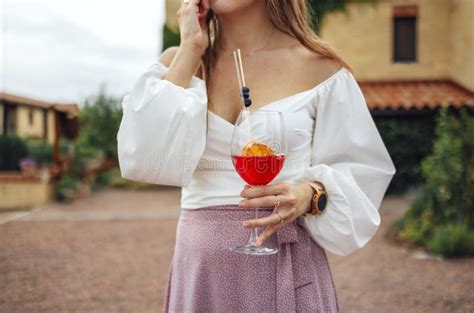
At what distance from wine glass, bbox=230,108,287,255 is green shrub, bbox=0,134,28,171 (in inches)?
624

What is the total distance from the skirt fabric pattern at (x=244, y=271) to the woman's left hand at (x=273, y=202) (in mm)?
142

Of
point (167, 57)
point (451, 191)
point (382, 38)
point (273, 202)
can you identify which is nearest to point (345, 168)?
point (273, 202)

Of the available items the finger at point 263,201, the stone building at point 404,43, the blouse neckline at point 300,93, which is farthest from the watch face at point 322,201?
the stone building at point 404,43

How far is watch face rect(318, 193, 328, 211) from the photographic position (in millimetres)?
1870

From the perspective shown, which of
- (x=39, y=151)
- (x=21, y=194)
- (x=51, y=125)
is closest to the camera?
(x=21, y=194)

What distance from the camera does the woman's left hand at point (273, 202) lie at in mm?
1668

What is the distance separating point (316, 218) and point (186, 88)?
1.93ft

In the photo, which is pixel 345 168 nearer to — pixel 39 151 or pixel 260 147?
pixel 260 147

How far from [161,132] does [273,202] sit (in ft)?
1.33

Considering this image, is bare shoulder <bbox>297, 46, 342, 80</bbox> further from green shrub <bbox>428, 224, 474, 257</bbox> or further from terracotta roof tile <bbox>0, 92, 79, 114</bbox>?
terracotta roof tile <bbox>0, 92, 79, 114</bbox>

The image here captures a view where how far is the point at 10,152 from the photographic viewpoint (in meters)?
16.4

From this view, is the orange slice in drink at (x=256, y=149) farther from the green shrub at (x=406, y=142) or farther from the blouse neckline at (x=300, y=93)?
the green shrub at (x=406, y=142)

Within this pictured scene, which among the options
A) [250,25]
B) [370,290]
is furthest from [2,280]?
[250,25]

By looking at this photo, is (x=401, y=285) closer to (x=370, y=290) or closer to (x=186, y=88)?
(x=370, y=290)
